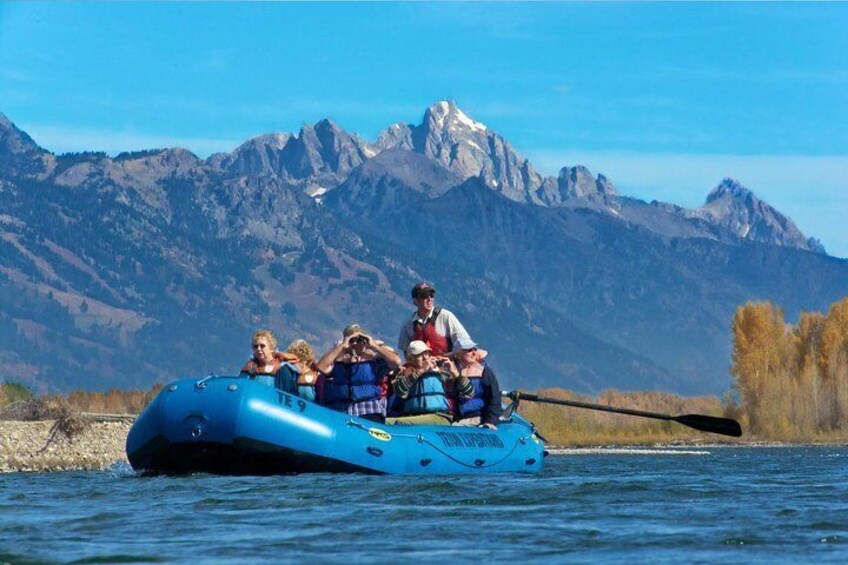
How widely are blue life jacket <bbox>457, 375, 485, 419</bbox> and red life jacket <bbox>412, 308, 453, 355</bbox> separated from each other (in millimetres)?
985

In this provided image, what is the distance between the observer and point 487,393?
2983 centimetres

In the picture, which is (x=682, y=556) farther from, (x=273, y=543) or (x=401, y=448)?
(x=401, y=448)

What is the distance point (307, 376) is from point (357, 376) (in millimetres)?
795

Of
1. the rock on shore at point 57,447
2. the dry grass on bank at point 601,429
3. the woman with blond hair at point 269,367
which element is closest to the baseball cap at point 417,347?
the woman with blond hair at point 269,367

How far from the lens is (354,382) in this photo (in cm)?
2767

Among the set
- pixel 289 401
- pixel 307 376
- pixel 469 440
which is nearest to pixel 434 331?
pixel 469 440

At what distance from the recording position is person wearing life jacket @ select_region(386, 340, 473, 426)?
2822 cm

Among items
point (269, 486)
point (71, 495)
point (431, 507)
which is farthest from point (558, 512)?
point (71, 495)

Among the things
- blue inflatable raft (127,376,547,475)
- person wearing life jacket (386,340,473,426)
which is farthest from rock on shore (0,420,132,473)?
blue inflatable raft (127,376,547,475)

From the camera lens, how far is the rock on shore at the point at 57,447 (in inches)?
1550

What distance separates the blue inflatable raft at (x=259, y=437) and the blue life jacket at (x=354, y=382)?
634 mm

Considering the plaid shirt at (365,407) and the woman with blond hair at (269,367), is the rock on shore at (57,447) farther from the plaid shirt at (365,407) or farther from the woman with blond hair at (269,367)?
the plaid shirt at (365,407)

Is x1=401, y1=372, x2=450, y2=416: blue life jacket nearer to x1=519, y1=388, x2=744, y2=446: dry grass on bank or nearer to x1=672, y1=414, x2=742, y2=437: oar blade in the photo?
x1=672, y1=414, x2=742, y2=437: oar blade

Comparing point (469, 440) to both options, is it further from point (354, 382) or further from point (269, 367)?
point (269, 367)
